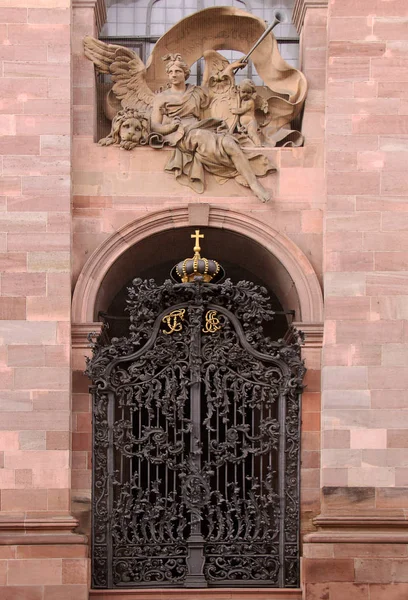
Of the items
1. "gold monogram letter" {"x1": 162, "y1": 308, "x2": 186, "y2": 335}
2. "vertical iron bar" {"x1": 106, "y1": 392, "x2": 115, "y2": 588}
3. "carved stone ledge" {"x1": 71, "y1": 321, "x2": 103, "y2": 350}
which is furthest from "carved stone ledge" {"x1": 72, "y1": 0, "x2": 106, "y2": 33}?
"vertical iron bar" {"x1": 106, "y1": 392, "x2": 115, "y2": 588}

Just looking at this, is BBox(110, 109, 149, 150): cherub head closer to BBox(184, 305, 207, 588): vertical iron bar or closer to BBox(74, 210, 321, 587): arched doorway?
BBox(74, 210, 321, 587): arched doorway

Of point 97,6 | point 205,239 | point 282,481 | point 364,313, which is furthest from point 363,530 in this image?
point 97,6

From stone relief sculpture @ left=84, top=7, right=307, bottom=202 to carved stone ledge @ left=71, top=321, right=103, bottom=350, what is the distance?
2.39 metres

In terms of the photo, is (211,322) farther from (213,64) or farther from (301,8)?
(301,8)

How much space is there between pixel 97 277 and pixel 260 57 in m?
4.09

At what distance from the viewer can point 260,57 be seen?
69.8 feet

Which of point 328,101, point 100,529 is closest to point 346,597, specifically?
point 100,529

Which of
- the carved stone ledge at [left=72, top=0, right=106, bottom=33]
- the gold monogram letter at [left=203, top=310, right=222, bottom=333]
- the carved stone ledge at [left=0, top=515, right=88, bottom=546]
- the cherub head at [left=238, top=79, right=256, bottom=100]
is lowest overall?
the carved stone ledge at [left=0, top=515, right=88, bottom=546]

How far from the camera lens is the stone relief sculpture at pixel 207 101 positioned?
2047 centimetres

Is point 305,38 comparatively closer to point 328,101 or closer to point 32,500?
point 328,101

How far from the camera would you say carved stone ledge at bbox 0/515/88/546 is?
19.1 metres

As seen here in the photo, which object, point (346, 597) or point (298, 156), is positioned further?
point (298, 156)

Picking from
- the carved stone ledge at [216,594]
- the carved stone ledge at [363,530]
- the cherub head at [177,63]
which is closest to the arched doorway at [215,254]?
the carved stone ledge at [216,594]

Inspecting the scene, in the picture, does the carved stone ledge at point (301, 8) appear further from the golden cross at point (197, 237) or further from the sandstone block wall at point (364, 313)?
the golden cross at point (197, 237)
